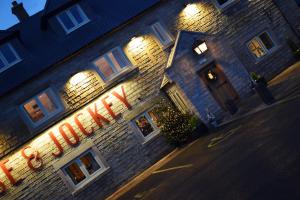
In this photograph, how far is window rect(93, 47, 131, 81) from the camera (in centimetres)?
1933

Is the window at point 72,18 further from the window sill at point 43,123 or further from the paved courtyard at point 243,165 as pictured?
the paved courtyard at point 243,165

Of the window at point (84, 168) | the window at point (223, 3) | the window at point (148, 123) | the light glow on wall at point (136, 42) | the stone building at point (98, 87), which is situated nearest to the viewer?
the stone building at point (98, 87)

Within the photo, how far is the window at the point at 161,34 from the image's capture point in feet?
66.0

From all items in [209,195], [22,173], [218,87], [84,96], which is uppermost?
[84,96]

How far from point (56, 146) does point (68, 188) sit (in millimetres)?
2191

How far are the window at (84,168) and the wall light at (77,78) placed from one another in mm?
3608

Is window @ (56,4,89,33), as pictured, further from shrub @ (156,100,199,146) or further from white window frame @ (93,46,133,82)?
shrub @ (156,100,199,146)

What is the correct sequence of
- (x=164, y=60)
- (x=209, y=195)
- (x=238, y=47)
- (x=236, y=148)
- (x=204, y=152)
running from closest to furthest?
(x=209, y=195) → (x=236, y=148) → (x=204, y=152) → (x=164, y=60) → (x=238, y=47)

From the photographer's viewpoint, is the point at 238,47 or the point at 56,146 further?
the point at 238,47

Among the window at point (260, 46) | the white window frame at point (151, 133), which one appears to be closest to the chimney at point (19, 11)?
the white window frame at point (151, 133)

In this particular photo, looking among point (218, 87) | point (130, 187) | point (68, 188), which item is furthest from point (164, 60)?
point (68, 188)

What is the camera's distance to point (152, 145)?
19047mm

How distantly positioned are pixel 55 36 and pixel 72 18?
1397 mm

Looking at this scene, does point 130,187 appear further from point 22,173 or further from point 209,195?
point 209,195
